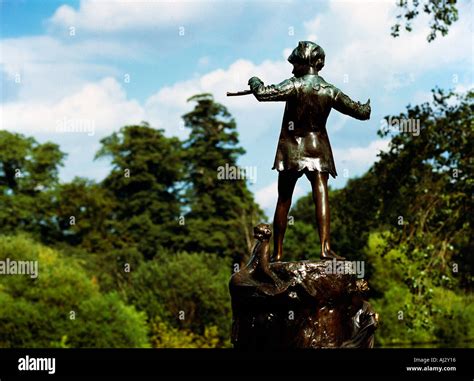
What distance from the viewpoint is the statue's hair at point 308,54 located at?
1334 cm

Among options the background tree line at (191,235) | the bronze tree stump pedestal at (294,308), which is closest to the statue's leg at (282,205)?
the bronze tree stump pedestal at (294,308)

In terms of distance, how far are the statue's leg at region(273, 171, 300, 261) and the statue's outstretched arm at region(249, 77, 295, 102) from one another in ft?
3.50

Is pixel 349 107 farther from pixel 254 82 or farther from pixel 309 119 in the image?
pixel 254 82

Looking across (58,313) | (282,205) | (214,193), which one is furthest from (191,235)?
(282,205)

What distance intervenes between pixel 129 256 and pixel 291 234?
9.57 meters

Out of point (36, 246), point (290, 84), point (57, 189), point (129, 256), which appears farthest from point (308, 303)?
point (57, 189)

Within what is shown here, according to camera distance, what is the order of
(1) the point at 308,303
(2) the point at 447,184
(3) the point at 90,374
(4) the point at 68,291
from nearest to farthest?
(3) the point at 90,374 → (1) the point at 308,303 → (2) the point at 447,184 → (4) the point at 68,291

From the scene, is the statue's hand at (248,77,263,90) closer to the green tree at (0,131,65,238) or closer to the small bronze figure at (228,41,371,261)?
the small bronze figure at (228,41,371,261)

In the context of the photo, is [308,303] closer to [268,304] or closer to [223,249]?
[268,304]

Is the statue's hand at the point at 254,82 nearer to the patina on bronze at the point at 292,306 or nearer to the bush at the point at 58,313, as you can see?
the patina on bronze at the point at 292,306

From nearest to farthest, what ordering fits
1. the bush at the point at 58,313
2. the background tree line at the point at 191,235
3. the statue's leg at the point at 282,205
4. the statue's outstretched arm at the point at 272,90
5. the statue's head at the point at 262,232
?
the statue's outstretched arm at the point at 272,90, the statue's head at the point at 262,232, the statue's leg at the point at 282,205, the background tree line at the point at 191,235, the bush at the point at 58,313

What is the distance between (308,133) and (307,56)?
40.3 inches

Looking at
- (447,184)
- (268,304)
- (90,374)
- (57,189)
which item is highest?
(57,189)

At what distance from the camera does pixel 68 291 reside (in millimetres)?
45375
